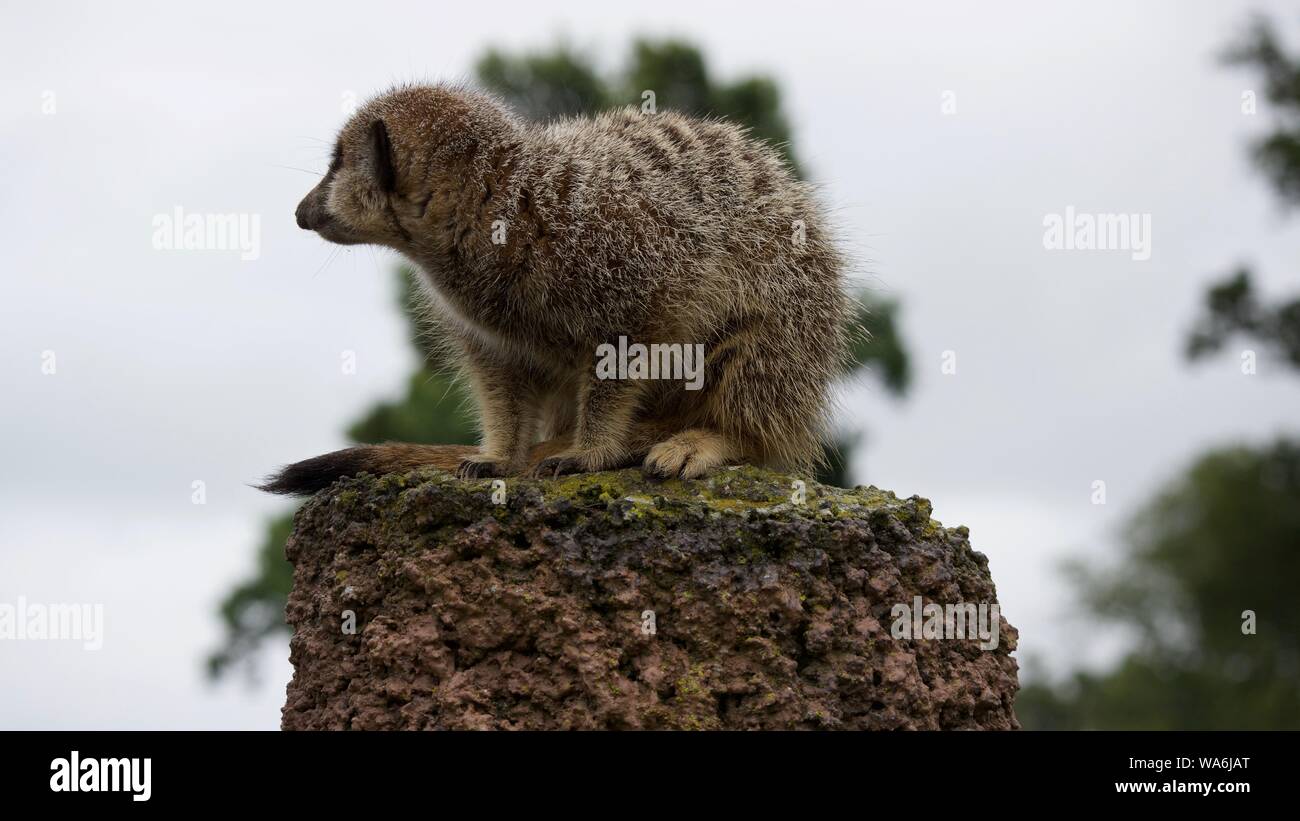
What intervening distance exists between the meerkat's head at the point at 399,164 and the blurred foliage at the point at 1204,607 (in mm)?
30483

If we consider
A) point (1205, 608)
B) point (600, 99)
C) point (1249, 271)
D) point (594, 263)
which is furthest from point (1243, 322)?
point (594, 263)

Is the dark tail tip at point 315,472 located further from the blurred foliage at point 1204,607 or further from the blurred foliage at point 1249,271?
the blurred foliage at point 1204,607

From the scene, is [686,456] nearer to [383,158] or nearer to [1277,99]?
[383,158]

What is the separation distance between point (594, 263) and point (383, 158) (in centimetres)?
118

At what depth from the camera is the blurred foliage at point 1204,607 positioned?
38438 millimetres

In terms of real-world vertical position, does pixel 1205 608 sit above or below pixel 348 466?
below

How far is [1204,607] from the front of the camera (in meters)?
43.0

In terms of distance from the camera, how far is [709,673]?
632cm

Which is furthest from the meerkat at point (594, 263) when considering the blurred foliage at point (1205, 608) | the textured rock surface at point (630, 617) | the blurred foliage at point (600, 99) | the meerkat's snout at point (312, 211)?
the blurred foliage at point (1205, 608)

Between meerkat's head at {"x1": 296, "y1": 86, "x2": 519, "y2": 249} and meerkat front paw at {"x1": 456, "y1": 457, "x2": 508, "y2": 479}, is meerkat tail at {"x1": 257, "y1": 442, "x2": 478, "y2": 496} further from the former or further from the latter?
meerkat's head at {"x1": 296, "y1": 86, "x2": 519, "y2": 249}

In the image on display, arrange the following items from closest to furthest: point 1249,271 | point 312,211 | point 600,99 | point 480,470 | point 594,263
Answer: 1. point 480,470
2. point 594,263
3. point 312,211
4. point 600,99
5. point 1249,271

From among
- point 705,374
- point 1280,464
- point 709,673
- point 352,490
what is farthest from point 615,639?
point 1280,464

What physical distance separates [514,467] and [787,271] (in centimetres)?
171
